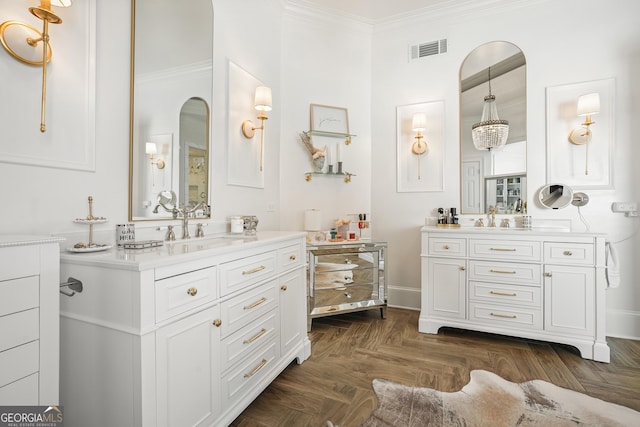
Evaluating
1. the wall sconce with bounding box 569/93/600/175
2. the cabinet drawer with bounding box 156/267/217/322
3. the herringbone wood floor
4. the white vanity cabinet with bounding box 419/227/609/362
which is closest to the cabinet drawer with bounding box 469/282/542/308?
the white vanity cabinet with bounding box 419/227/609/362

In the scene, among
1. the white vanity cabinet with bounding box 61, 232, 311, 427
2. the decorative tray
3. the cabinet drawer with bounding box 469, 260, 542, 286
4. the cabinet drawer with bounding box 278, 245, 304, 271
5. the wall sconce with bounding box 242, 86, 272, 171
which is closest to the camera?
the white vanity cabinet with bounding box 61, 232, 311, 427

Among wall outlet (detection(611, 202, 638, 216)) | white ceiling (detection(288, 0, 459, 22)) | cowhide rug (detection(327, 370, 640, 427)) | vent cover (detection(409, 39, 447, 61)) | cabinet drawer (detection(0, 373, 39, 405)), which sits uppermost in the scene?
white ceiling (detection(288, 0, 459, 22))

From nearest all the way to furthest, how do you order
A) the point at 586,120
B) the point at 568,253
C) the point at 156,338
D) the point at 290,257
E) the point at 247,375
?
1. the point at 156,338
2. the point at 247,375
3. the point at 290,257
4. the point at 568,253
5. the point at 586,120

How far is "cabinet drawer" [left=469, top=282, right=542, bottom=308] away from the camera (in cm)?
262

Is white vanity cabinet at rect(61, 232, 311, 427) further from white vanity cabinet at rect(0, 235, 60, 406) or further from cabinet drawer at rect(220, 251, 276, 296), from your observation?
white vanity cabinet at rect(0, 235, 60, 406)

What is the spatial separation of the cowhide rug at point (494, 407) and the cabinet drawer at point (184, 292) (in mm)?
973

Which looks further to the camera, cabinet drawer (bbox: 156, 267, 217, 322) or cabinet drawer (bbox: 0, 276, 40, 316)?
cabinet drawer (bbox: 156, 267, 217, 322)

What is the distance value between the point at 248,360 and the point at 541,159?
129 inches

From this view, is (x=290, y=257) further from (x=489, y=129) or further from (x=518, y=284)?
(x=489, y=129)

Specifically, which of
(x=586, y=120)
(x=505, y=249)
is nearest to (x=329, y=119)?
(x=505, y=249)

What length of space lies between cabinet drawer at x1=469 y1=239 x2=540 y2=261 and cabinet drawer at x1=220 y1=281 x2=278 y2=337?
1.91 metres

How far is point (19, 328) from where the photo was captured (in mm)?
1044

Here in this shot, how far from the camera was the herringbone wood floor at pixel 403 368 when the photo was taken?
1.80 metres

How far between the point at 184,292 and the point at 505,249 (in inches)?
104
